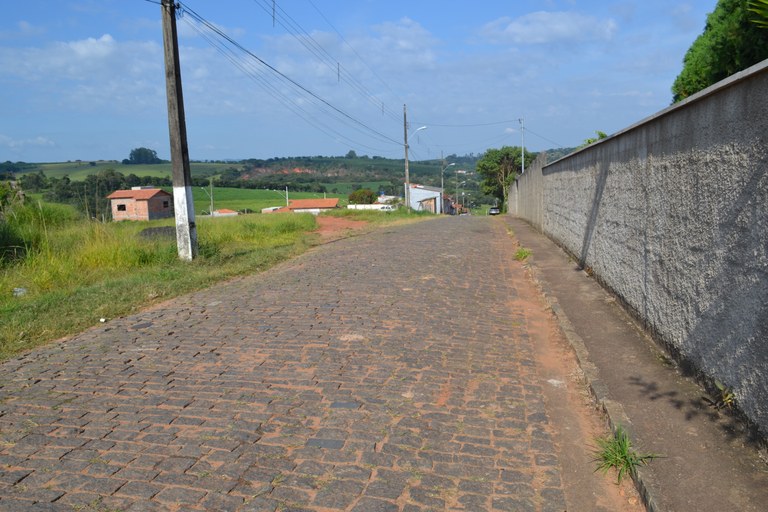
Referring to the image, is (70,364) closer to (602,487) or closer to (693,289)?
(602,487)

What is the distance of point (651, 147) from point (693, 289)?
6.32ft

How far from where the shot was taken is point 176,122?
11320 mm

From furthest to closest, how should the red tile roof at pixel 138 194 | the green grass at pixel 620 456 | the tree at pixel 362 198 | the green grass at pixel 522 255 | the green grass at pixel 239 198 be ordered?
the tree at pixel 362 198 < the green grass at pixel 239 198 < the red tile roof at pixel 138 194 < the green grass at pixel 522 255 < the green grass at pixel 620 456

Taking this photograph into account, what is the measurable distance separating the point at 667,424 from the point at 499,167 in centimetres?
6232

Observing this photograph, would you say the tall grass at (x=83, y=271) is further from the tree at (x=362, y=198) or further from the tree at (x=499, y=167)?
the tree at (x=362, y=198)

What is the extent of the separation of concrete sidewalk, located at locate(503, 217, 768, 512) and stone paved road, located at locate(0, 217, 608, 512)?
0.52m

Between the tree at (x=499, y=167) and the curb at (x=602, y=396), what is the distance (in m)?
56.8

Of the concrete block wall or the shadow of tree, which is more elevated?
the concrete block wall

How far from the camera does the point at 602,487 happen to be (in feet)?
11.3

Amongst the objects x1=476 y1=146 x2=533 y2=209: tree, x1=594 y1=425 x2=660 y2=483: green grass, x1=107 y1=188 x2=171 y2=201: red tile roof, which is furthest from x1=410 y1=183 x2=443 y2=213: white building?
x1=594 y1=425 x2=660 y2=483: green grass

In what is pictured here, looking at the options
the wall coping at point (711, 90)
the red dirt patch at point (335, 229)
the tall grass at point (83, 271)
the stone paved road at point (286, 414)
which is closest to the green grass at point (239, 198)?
the red dirt patch at point (335, 229)

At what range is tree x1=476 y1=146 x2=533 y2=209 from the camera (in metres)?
63.7

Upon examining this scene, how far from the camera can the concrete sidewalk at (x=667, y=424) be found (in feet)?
10.2

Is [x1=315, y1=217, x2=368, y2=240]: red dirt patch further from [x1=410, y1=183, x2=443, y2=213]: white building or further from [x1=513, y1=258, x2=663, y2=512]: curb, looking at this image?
[x1=410, y1=183, x2=443, y2=213]: white building
